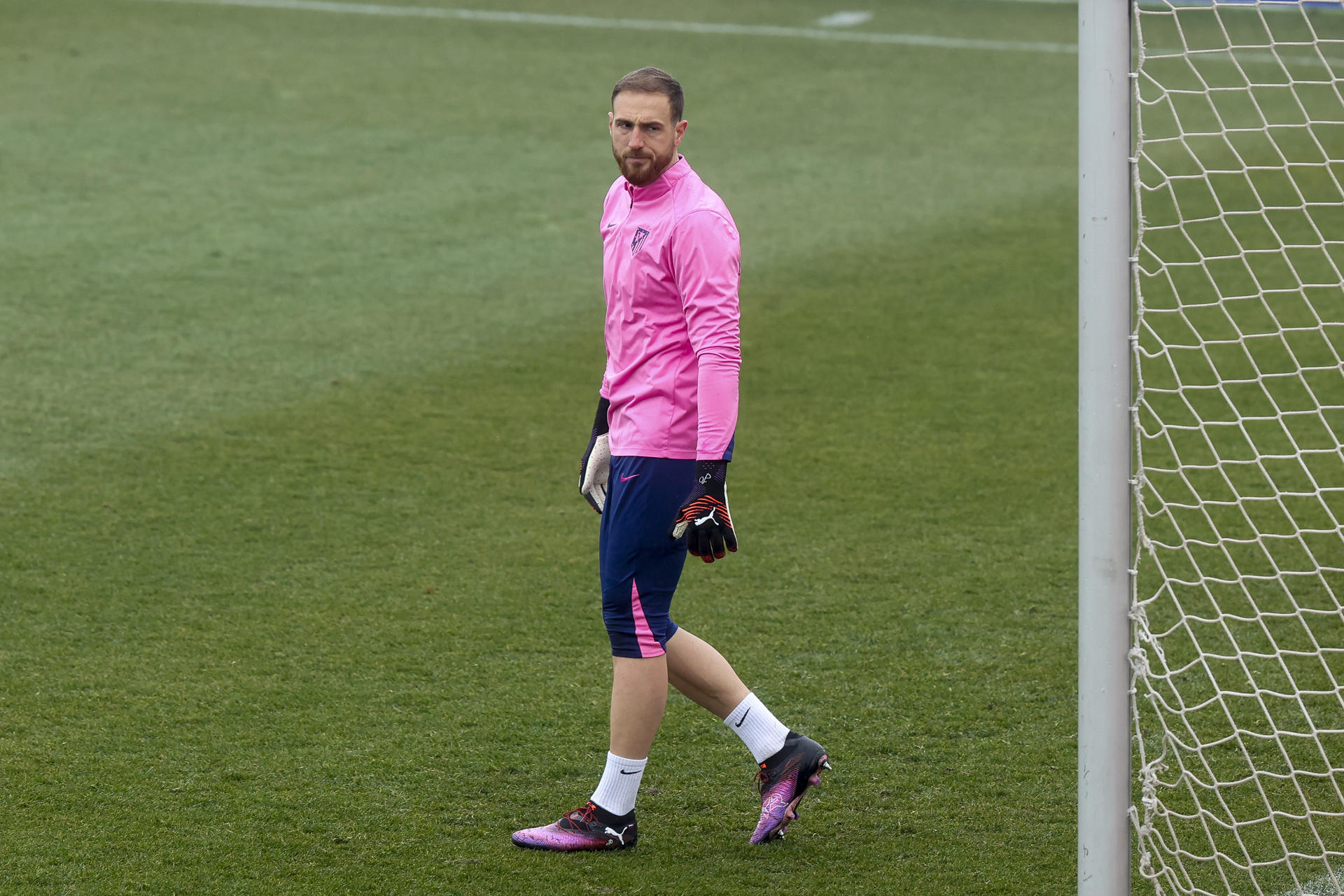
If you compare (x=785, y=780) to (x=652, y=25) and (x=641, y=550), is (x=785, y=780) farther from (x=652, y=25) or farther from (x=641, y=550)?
(x=652, y=25)

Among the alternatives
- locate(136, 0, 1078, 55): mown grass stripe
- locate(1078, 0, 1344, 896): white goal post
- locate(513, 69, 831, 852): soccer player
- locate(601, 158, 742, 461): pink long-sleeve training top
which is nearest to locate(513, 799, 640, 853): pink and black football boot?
locate(513, 69, 831, 852): soccer player

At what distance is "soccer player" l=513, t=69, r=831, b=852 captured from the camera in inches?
126

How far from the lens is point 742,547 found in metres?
5.14

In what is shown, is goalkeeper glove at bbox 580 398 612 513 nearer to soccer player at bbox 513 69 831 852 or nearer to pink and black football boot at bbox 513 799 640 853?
soccer player at bbox 513 69 831 852

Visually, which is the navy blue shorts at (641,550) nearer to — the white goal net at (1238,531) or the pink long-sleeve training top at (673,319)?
the pink long-sleeve training top at (673,319)

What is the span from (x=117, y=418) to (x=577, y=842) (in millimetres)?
3520

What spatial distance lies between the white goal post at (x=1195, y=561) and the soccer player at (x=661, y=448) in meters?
0.75

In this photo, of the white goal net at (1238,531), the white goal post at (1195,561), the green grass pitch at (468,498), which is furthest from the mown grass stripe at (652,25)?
the white goal post at (1195,561)

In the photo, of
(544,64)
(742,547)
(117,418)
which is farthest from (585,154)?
(742,547)

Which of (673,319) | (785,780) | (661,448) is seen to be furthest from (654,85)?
(785,780)

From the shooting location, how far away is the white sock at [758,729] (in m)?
3.46

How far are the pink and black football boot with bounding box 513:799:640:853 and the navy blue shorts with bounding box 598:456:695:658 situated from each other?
1.15 ft

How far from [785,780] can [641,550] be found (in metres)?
0.60

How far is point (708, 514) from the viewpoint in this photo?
3146 mm
